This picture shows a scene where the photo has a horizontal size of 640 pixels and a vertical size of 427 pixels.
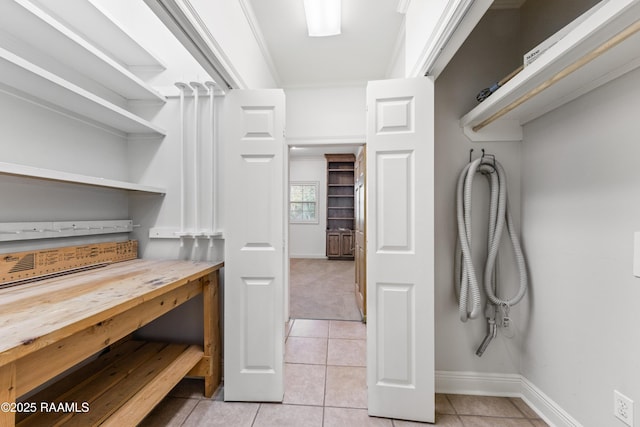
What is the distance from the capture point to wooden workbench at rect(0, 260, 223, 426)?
0.71 metres

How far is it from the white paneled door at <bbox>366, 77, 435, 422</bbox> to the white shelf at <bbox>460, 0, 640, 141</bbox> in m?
0.40

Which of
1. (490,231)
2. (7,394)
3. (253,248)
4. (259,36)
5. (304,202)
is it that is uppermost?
(259,36)

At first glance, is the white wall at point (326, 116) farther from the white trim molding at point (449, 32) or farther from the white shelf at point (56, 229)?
the white shelf at point (56, 229)

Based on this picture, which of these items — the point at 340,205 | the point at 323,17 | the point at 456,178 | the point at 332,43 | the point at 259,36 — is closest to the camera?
the point at 456,178

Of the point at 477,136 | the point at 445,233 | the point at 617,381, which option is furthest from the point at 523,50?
the point at 617,381

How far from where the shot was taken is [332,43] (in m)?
2.26

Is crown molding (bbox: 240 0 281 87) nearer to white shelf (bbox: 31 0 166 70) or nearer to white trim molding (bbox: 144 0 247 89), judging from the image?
white trim molding (bbox: 144 0 247 89)

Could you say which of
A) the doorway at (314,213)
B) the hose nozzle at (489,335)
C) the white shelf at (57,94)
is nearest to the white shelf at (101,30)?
the white shelf at (57,94)

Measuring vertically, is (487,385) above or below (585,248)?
below

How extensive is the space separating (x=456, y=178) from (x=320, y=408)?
1.82 metres

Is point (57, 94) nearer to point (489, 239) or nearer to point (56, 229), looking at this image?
point (56, 229)

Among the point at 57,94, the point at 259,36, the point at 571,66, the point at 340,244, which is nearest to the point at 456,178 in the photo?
the point at 571,66

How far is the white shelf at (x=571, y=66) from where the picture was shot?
0.85 meters

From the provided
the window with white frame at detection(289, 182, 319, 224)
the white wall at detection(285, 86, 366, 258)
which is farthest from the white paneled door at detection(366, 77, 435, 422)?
the window with white frame at detection(289, 182, 319, 224)
